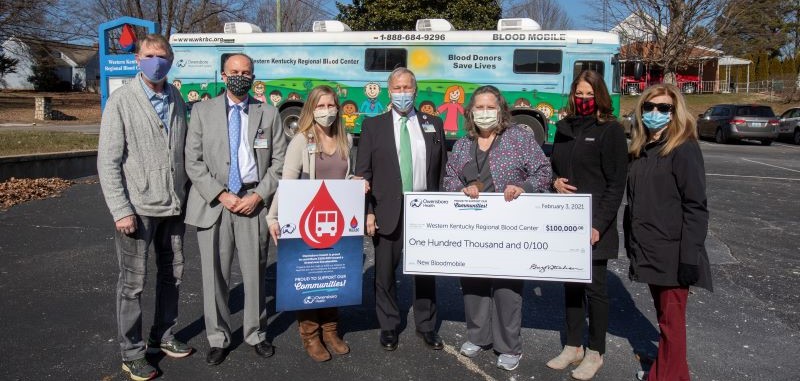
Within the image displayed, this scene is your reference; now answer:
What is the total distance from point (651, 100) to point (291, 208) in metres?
2.37

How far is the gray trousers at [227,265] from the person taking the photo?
4258 mm

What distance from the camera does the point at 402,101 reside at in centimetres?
443

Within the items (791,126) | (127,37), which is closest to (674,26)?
(791,126)

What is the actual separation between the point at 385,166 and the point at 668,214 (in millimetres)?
1857

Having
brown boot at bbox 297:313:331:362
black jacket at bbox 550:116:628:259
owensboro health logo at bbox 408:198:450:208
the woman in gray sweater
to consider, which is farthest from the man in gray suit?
black jacket at bbox 550:116:628:259

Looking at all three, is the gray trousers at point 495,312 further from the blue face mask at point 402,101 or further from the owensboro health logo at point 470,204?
the blue face mask at point 402,101

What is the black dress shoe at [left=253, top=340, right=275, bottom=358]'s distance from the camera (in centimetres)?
435

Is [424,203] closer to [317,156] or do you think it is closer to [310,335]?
[317,156]

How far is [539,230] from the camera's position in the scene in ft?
13.6

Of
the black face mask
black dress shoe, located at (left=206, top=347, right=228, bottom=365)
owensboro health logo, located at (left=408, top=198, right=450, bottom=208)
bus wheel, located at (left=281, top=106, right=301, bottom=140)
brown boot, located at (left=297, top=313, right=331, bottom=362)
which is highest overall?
bus wheel, located at (left=281, top=106, right=301, bottom=140)

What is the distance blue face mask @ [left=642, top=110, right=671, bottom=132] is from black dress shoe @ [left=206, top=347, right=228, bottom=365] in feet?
10.3

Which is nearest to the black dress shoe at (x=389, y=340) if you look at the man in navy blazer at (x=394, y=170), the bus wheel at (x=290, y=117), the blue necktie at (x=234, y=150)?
the man in navy blazer at (x=394, y=170)

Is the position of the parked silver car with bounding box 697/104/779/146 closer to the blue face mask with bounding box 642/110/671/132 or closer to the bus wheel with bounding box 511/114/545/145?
the bus wheel with bounding box 511/114/545/145

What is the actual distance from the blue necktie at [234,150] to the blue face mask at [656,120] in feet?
8.63
